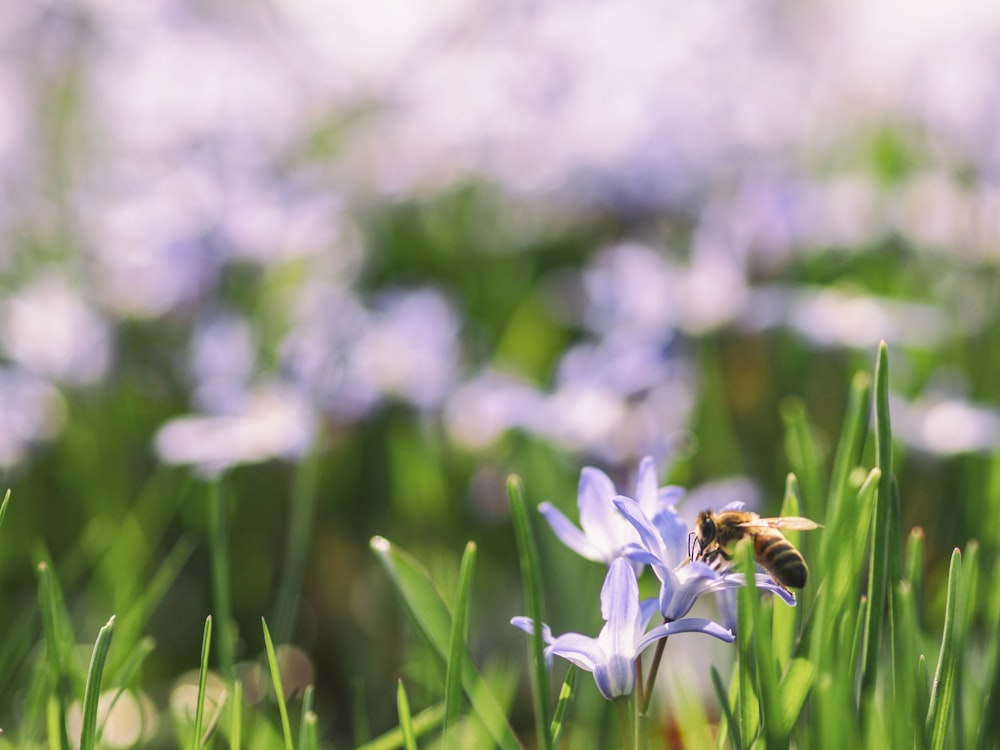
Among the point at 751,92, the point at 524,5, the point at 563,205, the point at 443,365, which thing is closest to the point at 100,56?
the point at 524,5

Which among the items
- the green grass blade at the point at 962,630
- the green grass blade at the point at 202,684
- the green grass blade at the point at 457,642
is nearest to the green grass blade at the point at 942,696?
the green grass blade at the point at 962,630

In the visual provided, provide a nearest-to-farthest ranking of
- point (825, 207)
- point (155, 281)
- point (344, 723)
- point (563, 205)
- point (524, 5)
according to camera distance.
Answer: point (344, 723), point (155, 281), point (825, 207), point (563, 205), point (524, 5)

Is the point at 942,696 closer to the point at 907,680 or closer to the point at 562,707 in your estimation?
the point at 907,680

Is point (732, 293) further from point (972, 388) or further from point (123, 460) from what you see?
point (123, 460)

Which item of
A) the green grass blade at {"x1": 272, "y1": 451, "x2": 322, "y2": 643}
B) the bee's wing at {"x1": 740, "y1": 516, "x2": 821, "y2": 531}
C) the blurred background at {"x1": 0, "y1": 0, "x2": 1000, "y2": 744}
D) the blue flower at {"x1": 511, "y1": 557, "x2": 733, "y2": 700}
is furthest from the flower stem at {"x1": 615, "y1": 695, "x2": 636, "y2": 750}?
the green grass blade at {"x1": 272, "y1": 451, "x2": 322, "y2": 643}

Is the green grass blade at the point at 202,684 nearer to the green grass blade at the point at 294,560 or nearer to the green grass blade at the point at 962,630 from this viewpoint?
the green grass blade at the point at 294,560
